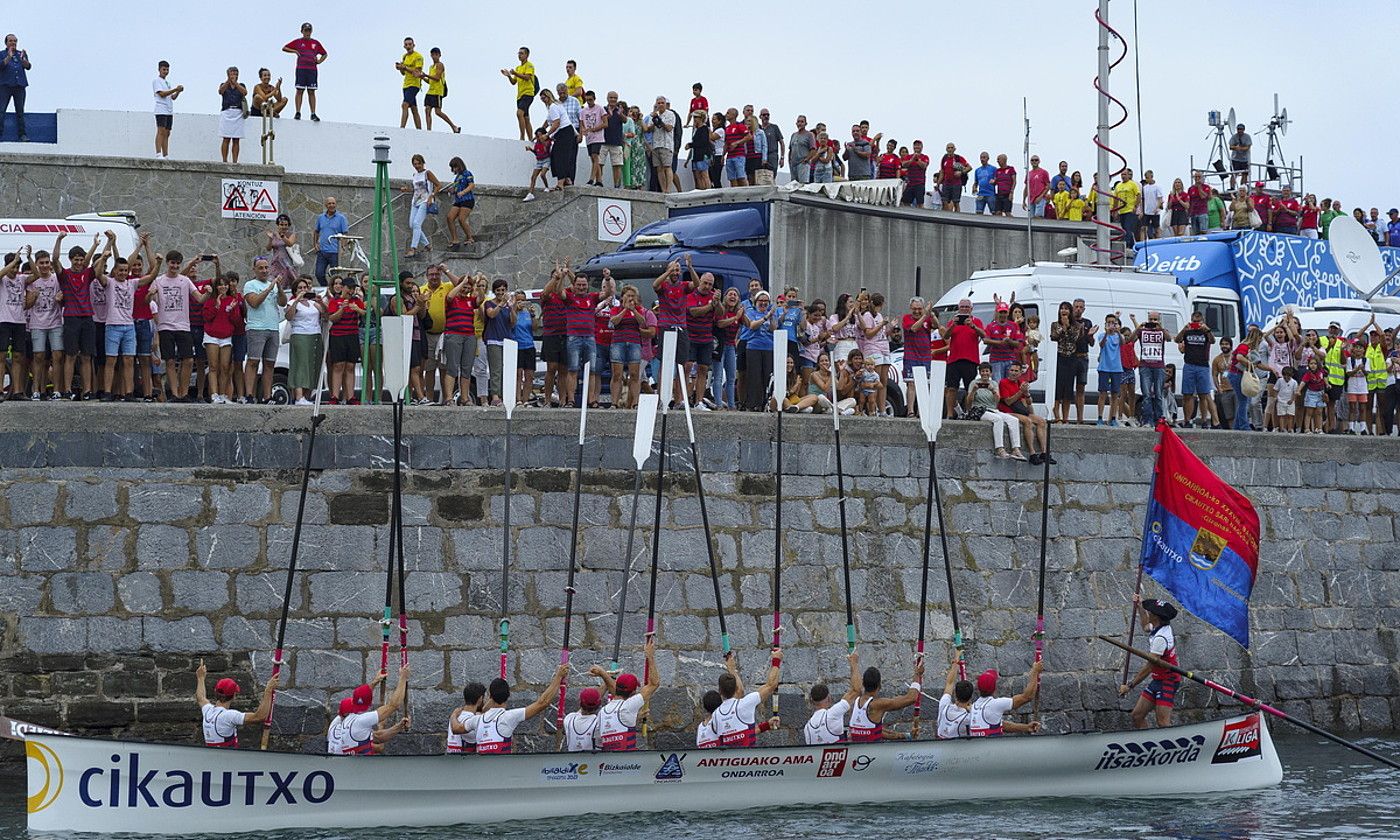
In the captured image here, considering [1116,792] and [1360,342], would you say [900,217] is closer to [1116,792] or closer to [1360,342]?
[1360,342]

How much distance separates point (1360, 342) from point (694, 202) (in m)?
8.99

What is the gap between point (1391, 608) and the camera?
24.8 metres

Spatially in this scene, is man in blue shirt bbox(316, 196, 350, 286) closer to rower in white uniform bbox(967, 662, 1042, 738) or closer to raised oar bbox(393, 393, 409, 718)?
raised oar bbox(393, 393, 409, 718)

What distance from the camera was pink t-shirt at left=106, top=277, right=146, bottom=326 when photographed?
18.8 m

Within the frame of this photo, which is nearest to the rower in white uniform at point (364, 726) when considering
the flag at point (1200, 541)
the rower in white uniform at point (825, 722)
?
the rower in white uniform at point (825, 722)

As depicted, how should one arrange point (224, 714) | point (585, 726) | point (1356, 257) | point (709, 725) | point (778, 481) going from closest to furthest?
point (224, 714)
point (585, 726)
point (709, 725)
point (778, 481)
point (1356, 257)

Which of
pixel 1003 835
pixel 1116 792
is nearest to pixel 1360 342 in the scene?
pixel 1116 792

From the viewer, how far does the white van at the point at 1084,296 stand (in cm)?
2456

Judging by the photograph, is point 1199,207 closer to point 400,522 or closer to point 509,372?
point 509,372

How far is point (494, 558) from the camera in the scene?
19.1 metres

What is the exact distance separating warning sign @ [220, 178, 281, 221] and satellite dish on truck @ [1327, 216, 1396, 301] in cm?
1505

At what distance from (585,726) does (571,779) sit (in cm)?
71

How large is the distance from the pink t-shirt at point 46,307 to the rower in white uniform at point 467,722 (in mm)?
5202

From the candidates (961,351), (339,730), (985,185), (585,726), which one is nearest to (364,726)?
(339,730)
